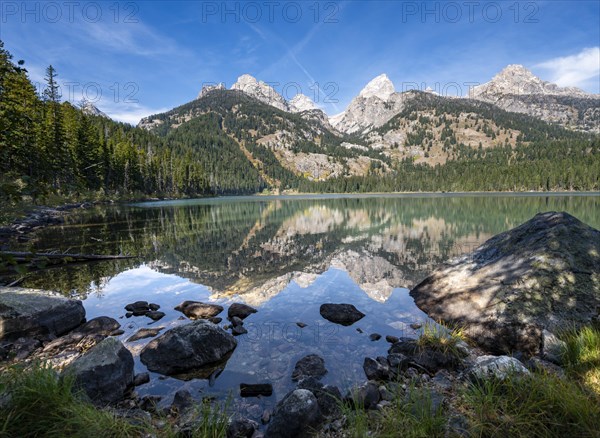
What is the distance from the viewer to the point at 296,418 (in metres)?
6.20

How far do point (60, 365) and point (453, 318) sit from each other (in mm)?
13454

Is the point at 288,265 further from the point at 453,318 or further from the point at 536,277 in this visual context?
the point at 536,277

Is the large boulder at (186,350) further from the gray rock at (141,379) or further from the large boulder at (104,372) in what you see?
the large boulder at (104,372)

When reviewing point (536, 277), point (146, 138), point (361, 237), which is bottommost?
point (361, 237)

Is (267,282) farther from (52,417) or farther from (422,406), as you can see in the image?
(52,417)

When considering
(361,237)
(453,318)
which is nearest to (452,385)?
(453,318)

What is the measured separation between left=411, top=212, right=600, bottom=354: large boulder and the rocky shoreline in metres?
0.04

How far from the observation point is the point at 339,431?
599cm

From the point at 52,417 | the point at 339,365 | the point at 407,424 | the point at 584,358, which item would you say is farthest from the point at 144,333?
the point at 584,358

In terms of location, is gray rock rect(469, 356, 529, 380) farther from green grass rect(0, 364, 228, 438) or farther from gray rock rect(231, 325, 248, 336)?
gray rock rect(231, 325, 248, 336)

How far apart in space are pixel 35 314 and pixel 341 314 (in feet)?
37.6

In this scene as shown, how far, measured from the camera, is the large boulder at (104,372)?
7.16 meters

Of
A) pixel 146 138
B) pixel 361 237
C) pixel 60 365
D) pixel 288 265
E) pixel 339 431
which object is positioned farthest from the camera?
pixel 146 138

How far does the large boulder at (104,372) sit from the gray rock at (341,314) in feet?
24.8
